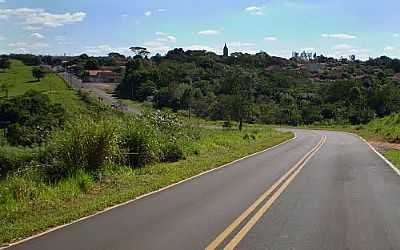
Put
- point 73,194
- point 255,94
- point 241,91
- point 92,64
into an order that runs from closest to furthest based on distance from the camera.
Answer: point 73,194, point 241,91, point 255,94, point 92,64

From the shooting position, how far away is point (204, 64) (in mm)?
134625

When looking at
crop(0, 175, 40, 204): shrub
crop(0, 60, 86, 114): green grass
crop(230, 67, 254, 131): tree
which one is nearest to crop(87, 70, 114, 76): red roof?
crop(0, 60, 86, 114): green grass

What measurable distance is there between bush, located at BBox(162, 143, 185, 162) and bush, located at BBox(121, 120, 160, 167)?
6.63 ft

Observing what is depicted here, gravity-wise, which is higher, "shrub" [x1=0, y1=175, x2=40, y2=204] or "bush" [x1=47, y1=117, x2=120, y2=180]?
"bush" [x1=47, y1=117, x2=120, y2=180]

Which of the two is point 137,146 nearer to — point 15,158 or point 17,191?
point 15,158

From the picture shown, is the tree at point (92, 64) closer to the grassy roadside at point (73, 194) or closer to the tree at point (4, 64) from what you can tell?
the tree at point (4, 64)

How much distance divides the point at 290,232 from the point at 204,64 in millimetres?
126514

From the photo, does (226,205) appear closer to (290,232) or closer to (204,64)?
(290,232)

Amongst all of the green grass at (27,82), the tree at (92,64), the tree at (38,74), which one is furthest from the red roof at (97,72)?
the tree at (38,74)

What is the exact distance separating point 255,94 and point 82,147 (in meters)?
90.2

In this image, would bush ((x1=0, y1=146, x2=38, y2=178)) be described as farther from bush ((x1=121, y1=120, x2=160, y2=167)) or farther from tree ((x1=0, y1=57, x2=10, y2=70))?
tree ((x1=0, y1=57, x2=10, y2=70))

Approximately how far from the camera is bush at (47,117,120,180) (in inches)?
602

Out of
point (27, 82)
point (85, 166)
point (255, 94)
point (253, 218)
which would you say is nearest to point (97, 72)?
point (255, 94)

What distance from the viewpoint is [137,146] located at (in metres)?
19.7
